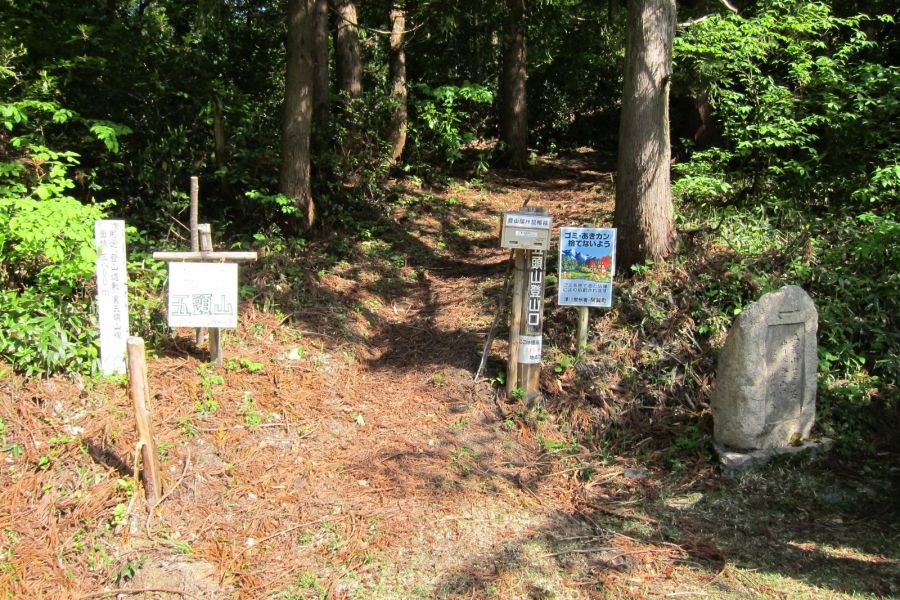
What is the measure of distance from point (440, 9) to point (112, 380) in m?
7.62

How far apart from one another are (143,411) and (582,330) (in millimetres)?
4152

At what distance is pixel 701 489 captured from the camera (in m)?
5.43

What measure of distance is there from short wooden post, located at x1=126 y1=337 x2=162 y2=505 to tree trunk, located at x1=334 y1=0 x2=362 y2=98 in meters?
8.46

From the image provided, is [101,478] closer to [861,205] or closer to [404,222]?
[404,222]

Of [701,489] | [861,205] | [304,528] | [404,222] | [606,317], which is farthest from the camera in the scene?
[404,222]

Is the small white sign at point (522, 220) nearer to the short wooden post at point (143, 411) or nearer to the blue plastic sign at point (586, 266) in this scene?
the blue plastic sign at point (586, 266)

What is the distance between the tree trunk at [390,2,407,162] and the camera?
40.5ft

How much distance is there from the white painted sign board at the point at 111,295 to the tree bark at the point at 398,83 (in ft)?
22.9

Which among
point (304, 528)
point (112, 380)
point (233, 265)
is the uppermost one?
point (233, 265)

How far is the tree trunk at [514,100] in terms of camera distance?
14195 millimetres

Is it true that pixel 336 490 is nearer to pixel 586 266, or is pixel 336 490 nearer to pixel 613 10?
pixel 586 266

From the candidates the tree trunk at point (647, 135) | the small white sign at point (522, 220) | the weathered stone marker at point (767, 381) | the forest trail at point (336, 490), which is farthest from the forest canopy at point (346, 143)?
the small white sign at point (522, 220)

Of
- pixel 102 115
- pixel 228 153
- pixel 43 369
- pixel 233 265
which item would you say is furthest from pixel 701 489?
pixel 102 115

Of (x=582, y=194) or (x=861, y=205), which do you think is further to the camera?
(x=582, y=194)
